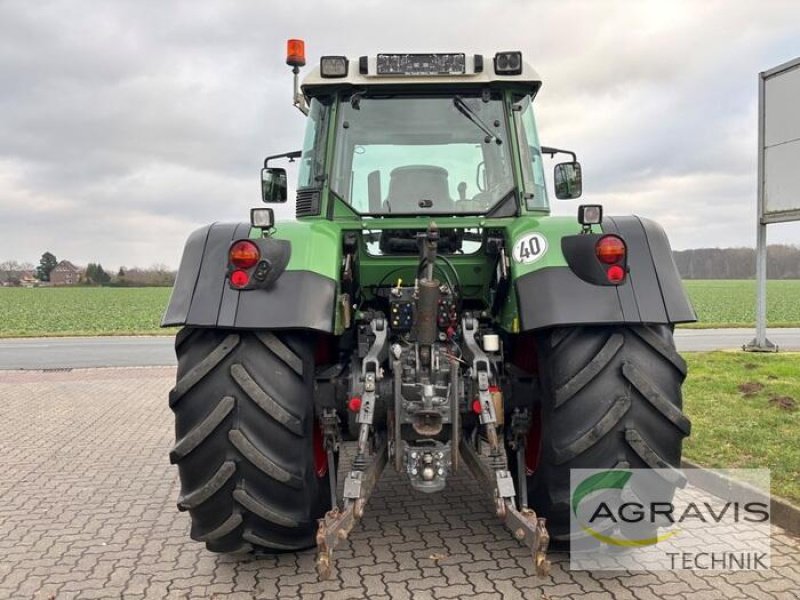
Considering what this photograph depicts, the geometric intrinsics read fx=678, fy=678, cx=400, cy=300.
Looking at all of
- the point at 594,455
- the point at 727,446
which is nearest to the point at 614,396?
the point at 594,455

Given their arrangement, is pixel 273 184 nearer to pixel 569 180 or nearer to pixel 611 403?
pixel 569 180

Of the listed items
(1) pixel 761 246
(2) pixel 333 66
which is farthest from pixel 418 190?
(1) pixel 761 246

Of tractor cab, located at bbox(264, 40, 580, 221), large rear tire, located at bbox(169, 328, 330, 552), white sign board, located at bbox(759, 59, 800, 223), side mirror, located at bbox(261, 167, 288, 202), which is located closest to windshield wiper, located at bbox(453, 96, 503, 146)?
tractor cab, located at bbox(264, 40, 580, 221)

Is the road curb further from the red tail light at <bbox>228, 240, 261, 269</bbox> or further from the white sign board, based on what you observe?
the white sign board

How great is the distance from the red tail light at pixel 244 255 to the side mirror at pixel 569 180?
2611 mm

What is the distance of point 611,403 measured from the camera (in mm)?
3217

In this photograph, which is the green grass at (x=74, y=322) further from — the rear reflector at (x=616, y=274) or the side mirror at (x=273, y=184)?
the rear reflector at (x=616, y=274)

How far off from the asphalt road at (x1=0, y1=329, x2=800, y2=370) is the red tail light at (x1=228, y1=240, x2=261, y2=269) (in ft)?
37.2

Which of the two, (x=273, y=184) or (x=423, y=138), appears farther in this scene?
(x=273, y=184)

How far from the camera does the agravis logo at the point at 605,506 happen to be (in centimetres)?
324

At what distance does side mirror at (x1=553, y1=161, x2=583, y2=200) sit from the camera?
4.98 metres

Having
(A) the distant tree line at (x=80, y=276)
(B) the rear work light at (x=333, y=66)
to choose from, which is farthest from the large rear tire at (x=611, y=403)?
(A) the distant tree line at (x=80, y=276)

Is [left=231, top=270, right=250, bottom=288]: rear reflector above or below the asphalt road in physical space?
above

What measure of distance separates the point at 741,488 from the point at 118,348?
53.3 ft
